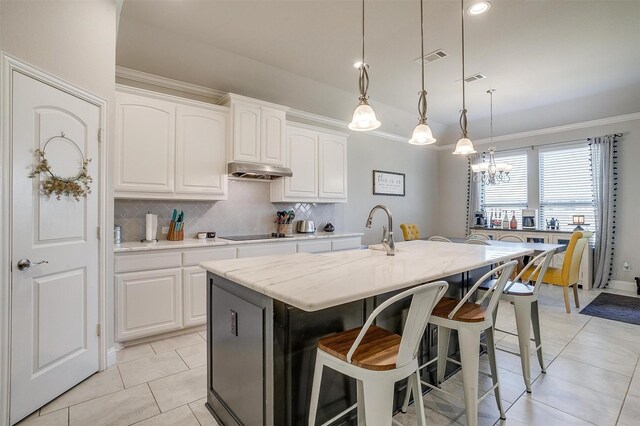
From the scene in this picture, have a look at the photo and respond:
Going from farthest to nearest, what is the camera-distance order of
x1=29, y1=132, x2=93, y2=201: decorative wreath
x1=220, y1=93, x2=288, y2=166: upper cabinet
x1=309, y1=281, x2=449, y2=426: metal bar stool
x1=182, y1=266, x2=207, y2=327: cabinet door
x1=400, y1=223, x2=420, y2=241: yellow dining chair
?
1. x1=400, y1=223, x2=420, y2=241: yellow dining chair
2. x1=220, y1=93, x2=288, y2=166: upper cabinet
3. x1=182, y1=266, x2=207, y2=327: cabinet door
4. x1=29, y1=132, x2=93, y2=201: decorative wreath
5. x1=309, y1=281, x2=449, y2=426: metal bar stool

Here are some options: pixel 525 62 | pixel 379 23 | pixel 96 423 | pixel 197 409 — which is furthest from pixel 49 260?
pixel 525 62

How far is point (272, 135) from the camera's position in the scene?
13.0ft

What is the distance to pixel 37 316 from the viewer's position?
2.02 metres

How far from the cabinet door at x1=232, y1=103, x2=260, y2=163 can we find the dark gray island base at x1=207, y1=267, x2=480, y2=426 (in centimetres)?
208

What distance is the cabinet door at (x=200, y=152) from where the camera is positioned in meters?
3.36

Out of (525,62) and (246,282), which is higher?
(525,62)

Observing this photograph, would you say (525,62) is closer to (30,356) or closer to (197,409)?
(197,409)

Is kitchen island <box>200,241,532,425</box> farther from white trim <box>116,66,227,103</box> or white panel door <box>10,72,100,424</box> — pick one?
white trim <box>116,66,227,103</box>

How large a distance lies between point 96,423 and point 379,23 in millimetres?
3891

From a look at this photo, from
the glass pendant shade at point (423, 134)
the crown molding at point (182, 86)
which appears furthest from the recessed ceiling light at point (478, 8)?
the crown molding at point (182, 86)

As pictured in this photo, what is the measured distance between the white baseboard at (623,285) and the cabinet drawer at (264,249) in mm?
5260

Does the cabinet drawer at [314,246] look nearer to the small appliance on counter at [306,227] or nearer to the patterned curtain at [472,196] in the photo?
the small appliance on counter at [306,227]

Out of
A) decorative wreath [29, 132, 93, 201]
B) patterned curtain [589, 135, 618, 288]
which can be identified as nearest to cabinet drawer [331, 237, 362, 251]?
decorative wreath [29, 132, 93, 201]

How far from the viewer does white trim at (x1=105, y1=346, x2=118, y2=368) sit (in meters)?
2.53
